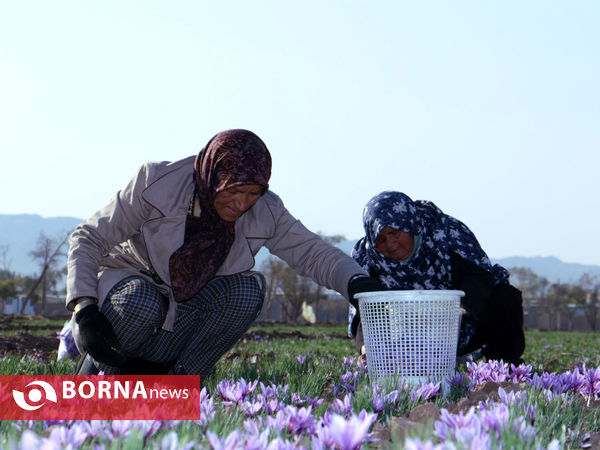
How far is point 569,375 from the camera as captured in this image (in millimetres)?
3043

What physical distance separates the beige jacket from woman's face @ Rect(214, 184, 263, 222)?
0.88 feet

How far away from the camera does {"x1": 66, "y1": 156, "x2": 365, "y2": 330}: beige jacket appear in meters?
3.44

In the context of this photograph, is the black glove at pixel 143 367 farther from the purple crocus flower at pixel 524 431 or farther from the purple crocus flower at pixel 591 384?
the purple crocus flower at pixel 524 431

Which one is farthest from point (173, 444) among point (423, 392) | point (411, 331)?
point (411, 331)

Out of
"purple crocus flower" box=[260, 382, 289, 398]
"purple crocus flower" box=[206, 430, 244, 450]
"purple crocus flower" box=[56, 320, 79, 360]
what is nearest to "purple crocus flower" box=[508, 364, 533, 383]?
"purple crocus flower" box=[260, 382, 289, 398]

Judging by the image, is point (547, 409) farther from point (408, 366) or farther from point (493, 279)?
point (493, 279)

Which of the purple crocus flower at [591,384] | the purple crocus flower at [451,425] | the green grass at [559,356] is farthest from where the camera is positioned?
the green grass at [559,356]

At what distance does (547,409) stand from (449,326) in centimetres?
93

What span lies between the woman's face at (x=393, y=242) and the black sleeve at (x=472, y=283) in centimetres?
42

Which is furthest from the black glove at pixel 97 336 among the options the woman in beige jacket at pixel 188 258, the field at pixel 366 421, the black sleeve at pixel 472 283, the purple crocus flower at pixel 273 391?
the black sleeve at pixel 472 283

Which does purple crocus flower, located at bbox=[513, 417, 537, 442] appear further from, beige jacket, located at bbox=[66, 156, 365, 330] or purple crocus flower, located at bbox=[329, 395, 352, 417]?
beige jacket, located at bbox=[66, 156, 365, 330]

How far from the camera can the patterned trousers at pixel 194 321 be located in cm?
343

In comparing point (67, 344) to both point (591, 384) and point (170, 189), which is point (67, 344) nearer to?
point (170, 189)

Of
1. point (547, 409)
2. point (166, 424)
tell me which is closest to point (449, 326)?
point (547, 409)
